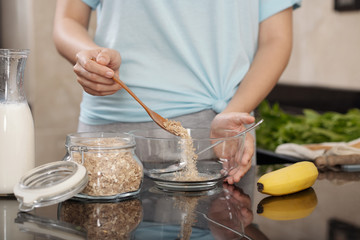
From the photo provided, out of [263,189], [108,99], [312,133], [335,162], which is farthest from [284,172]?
[312,133]

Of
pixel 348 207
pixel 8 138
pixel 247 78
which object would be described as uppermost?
pixel 247 78

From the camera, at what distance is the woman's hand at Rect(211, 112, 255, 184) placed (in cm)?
101

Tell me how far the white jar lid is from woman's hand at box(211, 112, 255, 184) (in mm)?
290

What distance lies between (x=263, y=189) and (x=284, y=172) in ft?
0.20

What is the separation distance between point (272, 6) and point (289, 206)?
702 millimetres

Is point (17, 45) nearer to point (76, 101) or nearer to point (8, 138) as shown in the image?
point (76, 101)

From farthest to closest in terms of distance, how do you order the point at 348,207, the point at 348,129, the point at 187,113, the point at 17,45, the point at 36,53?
the point at 17,45 < the point at 36,53 < the point at 348,129 < the point at 187,113 < the point at 348,207

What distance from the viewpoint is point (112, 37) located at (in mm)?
1418

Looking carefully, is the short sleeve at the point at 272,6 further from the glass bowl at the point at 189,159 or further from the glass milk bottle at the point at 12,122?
the glass milk bottle at the point at 12,122

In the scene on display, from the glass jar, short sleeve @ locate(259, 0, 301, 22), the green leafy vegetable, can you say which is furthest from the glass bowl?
the green leafy vegetable

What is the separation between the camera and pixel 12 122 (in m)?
0.91

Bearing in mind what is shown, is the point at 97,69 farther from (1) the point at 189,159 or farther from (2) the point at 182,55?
(2) the point at 182,55

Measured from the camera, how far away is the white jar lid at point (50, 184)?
774mm

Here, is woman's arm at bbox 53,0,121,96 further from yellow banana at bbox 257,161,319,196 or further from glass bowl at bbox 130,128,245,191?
yellow banana at bbox 257,161,319,196
